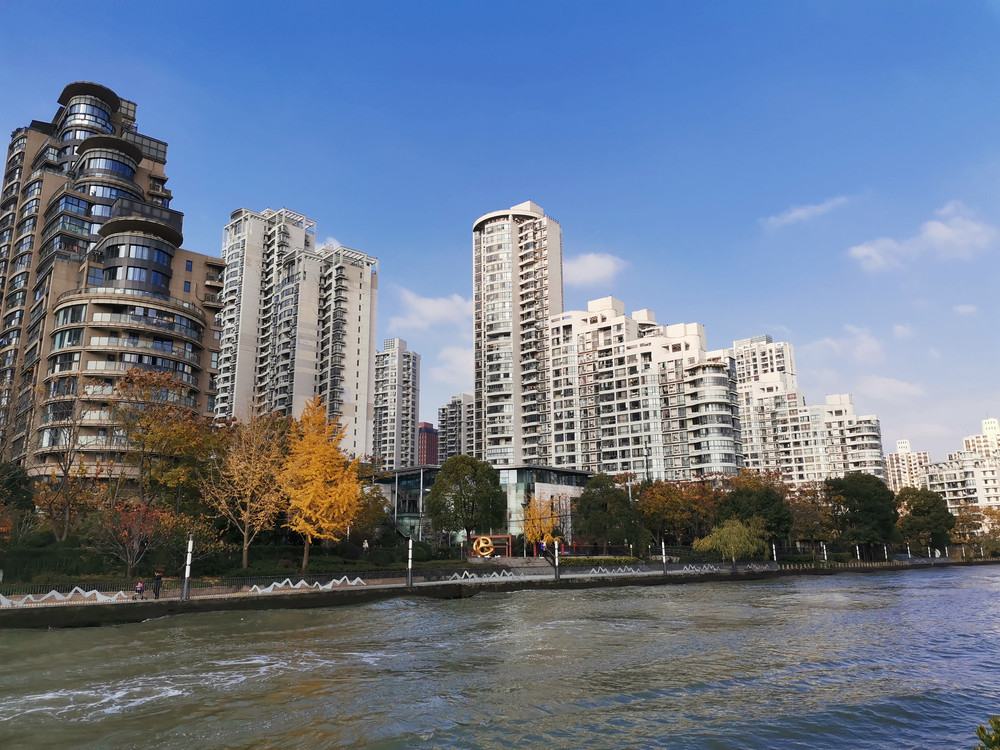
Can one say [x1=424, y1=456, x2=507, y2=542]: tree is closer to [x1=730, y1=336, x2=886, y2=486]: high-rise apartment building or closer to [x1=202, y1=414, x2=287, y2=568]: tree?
[x1=202, y1=414, x2=287, y2=568]: tree

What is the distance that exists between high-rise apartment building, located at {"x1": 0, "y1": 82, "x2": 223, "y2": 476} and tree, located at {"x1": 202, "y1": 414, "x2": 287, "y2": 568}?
10071 mm

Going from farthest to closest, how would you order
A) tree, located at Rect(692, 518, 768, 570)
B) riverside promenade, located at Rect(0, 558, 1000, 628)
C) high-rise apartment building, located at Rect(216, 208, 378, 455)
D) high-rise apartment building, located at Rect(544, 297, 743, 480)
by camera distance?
1. high-rise apartment building, located at Rect(216, 208, 378, 455)
2. high-rise apartment building, located at Rect(544, 297, 743, 480)
3. tree, located at Rect(692, 518, 768, 570)
4. riverside promenade, located at Rect(0, 558, 1000, 628)

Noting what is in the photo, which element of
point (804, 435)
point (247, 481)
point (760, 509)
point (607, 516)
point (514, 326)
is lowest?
point (607, 516)

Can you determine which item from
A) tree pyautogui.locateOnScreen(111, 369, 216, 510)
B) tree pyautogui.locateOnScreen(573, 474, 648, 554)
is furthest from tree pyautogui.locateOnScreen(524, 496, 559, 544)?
tree pyautogui.locateOnScreen(111, 369, 216, 510)

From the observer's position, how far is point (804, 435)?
177 meters

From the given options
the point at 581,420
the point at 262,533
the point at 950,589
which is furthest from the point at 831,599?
the point at 581,420

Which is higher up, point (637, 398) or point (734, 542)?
point (637, 398)

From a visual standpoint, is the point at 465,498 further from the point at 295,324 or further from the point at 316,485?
the point at 295,324

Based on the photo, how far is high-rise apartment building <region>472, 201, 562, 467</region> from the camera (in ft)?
479

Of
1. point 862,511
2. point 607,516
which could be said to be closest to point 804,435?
point 862,511

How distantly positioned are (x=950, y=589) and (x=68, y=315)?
8682 centimetres

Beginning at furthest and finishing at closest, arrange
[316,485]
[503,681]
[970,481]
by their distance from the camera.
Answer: [970,481], [316,485], [503,681]

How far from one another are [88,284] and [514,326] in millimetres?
89848

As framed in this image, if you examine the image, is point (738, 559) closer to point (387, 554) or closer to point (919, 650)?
point (387, 554)
